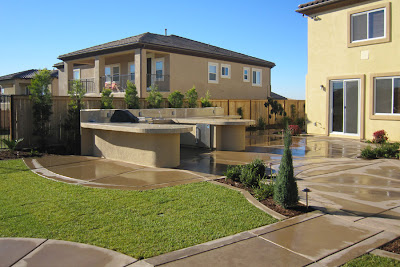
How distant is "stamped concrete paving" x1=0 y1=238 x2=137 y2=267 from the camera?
4352 millimetres

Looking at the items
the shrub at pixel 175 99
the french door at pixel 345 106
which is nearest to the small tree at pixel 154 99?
the shrub at pixel 175 99

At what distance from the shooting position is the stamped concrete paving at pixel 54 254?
435 cm

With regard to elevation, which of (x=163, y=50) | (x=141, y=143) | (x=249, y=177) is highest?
(x=163, y=50)

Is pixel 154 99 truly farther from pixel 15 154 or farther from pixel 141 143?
pixel 141 143

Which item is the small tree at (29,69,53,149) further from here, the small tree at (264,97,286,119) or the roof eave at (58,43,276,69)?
the small tree at (264,97,286,119)

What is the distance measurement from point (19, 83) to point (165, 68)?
67.2 feet

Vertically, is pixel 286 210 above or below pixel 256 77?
below

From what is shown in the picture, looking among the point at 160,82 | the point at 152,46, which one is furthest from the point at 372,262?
the point at 160,82

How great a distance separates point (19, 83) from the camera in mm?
→ 37906

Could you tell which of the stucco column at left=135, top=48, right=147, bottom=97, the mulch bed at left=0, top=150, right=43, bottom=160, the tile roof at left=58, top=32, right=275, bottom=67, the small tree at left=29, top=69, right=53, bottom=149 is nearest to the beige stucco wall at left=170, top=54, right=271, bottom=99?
the tile roof at left=58, top=32, right=275, bottom=67

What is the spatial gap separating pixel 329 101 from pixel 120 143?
38.3 feet

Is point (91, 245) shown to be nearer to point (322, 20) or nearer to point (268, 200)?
point (268, 200)

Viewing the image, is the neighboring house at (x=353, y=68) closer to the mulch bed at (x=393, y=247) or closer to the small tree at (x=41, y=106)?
the mulch bed at (x=393, y=247)

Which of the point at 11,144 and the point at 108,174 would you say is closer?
the point at 108,174
